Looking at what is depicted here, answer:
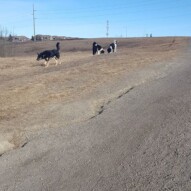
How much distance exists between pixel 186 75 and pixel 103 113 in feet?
26.9

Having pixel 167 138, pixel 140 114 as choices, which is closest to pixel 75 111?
pixel 140 114

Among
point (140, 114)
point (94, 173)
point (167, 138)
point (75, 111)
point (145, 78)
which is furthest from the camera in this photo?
point (145, 78)

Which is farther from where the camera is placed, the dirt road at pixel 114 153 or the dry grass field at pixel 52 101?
the dry grass field at pixel 52 101

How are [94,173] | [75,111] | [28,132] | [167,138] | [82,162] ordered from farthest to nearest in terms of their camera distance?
[75,111] < [28,132] < [167,138] < [82,162] < [94,173]

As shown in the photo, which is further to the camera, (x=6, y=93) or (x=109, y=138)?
(x=6, y=93)

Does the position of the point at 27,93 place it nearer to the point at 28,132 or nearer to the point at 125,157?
the point at 28,132

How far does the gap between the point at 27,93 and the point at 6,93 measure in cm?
90

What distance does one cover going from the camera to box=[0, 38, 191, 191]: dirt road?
8.54m

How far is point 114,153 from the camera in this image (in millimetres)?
10023

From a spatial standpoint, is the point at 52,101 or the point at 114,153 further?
the point at 52,101

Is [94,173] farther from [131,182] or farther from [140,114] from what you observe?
[140,114]

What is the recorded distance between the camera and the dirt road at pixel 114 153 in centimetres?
854

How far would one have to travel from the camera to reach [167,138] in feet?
35.1

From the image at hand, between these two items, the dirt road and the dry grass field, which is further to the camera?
the dry grass field
